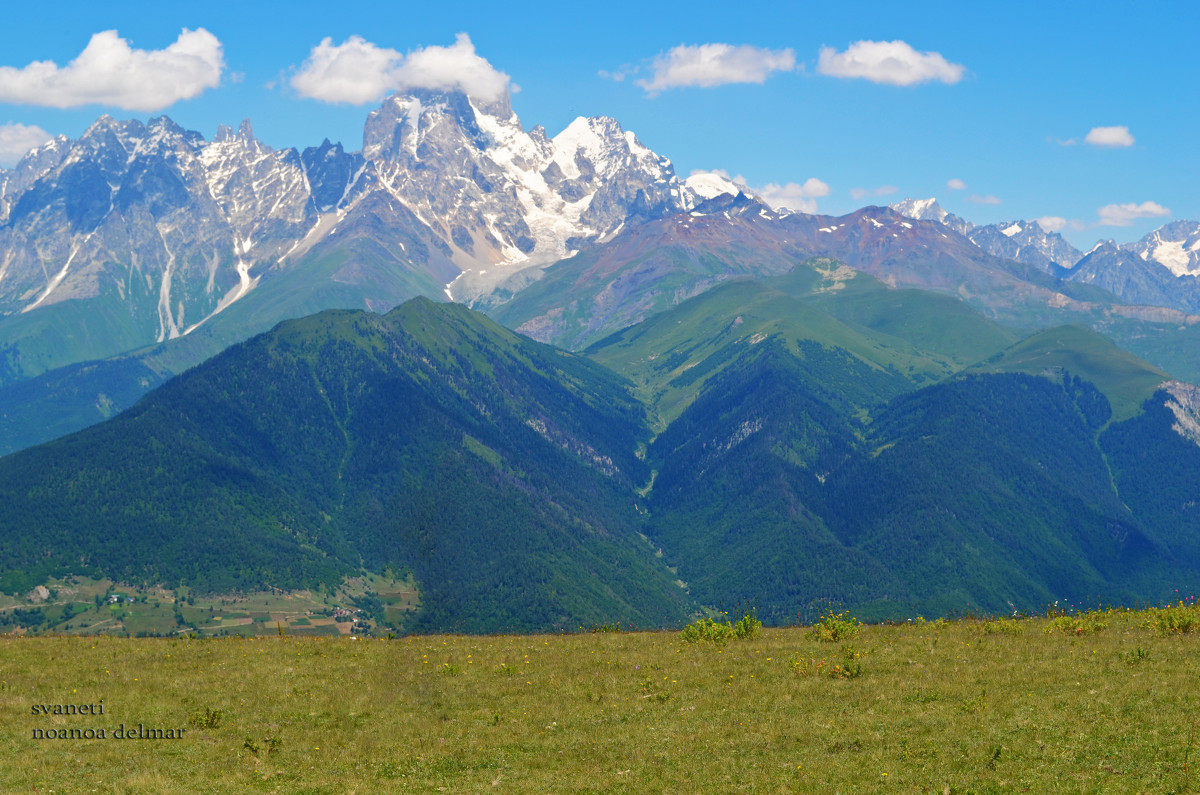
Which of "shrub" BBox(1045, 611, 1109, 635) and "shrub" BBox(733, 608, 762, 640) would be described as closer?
"shrub" BBox(1045, 611, 1109, 635)

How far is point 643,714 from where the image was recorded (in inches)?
2048

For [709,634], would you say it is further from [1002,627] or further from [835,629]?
[1002,627]

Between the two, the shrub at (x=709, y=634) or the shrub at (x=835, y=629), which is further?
the shrub at (x=709, y=634)

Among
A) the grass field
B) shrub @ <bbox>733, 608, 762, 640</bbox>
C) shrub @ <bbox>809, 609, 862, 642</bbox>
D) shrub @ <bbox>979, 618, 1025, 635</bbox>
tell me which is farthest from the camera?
shrub @ <bbox>733, 608, 762, 640</bbox>

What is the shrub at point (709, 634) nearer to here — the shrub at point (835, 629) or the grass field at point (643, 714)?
the grass field at point (643, 714)

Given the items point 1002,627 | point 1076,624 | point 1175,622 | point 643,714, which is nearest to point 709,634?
point 643,714

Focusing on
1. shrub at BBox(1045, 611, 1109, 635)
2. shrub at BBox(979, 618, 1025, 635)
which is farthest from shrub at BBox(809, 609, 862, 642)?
shrub at BBox(1045, 611, 1109, 635)

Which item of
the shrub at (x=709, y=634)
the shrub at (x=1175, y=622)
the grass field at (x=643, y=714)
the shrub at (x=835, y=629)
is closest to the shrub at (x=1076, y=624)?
the grass field at (x=643, y=714)

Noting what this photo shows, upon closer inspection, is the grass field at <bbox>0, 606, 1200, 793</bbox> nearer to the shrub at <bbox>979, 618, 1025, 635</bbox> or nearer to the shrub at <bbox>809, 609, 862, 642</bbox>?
the shrub at <bbox>979, 618, 1025, 635</bbox>

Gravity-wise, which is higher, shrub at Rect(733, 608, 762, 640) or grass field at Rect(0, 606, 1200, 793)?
grass field at Rect(0, 606, 1200, 793)

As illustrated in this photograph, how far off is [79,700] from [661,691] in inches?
1269

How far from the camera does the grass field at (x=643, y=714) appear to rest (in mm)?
43188

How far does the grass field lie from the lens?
43.2m

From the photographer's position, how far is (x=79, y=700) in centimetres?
5525
